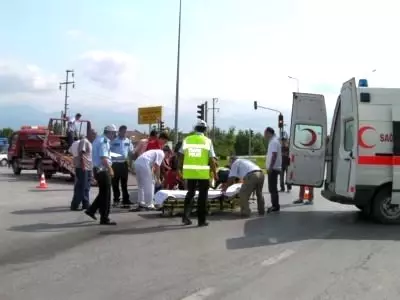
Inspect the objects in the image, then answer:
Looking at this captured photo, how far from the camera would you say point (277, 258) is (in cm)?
754

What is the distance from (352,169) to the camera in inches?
419

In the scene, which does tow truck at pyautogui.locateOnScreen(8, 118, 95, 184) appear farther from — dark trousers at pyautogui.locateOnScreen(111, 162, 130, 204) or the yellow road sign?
the yellow road sign

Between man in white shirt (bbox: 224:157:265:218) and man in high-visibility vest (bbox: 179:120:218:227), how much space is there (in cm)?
133

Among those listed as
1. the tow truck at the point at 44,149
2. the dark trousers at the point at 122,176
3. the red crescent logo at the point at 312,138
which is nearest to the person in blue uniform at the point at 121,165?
the dark trousers at the point at 122,176

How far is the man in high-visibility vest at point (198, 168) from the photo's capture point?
10156 millimetres

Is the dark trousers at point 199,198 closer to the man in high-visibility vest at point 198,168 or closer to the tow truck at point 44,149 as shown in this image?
the man in high-visibility vest at point 198,168

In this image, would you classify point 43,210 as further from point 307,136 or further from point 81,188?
point 307,136

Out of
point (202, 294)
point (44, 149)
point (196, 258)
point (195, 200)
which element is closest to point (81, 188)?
point (195, 200)

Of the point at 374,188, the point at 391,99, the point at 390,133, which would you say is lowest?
the point at 374,188

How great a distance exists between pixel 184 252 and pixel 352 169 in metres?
4.30

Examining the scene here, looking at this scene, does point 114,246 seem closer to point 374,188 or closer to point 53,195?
point 374,188

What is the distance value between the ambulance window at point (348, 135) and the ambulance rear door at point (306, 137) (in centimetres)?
145

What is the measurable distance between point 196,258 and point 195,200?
12.8 feet

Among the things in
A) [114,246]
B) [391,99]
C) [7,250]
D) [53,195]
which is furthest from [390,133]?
[53,195]
